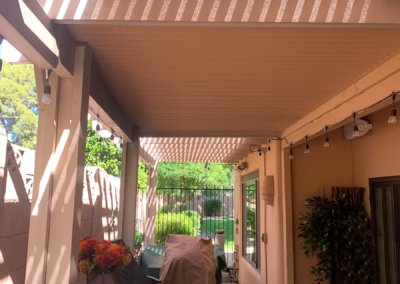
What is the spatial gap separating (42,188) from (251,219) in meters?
6.16

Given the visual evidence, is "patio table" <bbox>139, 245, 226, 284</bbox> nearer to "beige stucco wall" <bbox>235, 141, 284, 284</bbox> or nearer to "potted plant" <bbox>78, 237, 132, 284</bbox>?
"beige stucco wall" <bbox>235, 141, 284, 284</bbox>

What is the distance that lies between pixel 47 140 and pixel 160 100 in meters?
1.80

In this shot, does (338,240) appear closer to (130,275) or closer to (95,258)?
(130,275)

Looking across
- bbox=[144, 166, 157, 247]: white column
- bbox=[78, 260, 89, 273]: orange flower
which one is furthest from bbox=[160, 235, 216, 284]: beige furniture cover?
bbox=[144, 166, 157, 247]: white column

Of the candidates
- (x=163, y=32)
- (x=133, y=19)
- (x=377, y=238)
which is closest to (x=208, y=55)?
(x=163, y=32)

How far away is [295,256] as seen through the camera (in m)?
5.05

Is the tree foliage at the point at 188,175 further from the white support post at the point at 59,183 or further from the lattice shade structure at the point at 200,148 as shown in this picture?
the white support post at the point at 59,183

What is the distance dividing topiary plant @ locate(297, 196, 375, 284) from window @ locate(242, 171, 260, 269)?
2.23m

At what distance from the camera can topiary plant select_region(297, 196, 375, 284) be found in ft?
14.4

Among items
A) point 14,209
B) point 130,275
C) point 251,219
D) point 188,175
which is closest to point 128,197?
point 130,275

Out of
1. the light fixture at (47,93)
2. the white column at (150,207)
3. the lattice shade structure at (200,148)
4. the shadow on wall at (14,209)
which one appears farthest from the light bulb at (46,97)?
the white column at (150,207)

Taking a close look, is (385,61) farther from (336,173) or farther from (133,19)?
(336,173)

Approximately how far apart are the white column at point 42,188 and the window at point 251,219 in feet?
17.6

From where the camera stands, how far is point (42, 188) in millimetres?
2193
